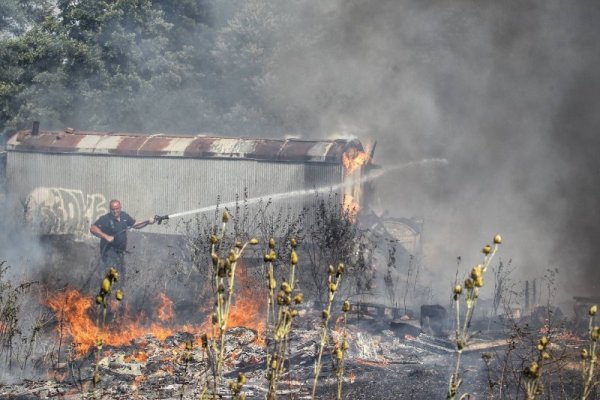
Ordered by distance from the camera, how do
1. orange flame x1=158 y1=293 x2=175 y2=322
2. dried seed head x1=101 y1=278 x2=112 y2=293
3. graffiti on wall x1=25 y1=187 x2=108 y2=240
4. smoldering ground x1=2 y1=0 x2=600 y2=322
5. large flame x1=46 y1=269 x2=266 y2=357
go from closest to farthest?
dried seed head x1=101 y1=278 x2=112 y2=293
large flame x1=46 y1=269 x2=266 y2=357
orange flame x1=158 y1=293 x2=175 y2=322
graffiti on wall x1=25 y1=187 x2=108 y2=240
smoldering ground x1=2 y1=0 x2=600 y2=322

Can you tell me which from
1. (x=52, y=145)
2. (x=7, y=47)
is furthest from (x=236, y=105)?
(x=52, y=145)

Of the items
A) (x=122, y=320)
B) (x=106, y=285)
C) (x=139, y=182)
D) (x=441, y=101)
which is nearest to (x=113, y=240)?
(x=122, y=320)

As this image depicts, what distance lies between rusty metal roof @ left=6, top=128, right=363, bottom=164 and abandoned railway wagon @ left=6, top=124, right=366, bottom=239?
3 centimetres

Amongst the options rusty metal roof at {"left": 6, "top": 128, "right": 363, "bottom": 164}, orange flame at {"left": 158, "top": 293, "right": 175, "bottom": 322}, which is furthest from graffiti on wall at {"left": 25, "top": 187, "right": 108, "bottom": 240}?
orange flame at {"left": 158, "top": 293, "right": 175, "bottom": 322}

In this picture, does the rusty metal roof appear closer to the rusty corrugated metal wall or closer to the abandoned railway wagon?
the abandoned railway wagon

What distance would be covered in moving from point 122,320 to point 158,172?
868 cm

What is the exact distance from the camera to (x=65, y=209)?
20.2 metres

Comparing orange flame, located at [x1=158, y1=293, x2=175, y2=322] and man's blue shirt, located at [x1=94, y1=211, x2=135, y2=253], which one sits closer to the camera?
orange flame, located at [x1=158, y1=293, x2=175, y2=322]

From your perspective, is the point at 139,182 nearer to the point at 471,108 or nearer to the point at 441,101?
the point at 471,108

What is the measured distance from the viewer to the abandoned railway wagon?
Answer: 1730cm

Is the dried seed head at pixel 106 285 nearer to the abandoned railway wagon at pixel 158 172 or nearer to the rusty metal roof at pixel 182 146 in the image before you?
the abandoned railway wagon at pixel 158 172

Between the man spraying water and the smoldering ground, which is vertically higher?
the smoldering ground

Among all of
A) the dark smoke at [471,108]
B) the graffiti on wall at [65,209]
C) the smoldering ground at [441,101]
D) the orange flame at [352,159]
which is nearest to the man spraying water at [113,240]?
the orange flame at [352,159]

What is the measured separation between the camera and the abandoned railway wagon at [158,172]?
1730 centimetres
